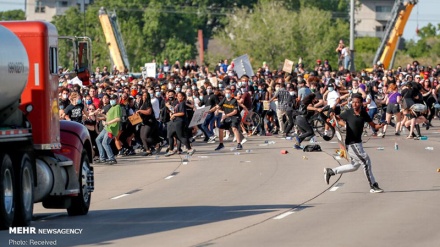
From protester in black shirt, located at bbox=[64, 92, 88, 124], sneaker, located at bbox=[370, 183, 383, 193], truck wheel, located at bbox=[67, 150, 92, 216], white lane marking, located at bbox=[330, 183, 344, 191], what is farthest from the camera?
protester in black shirt, located at bbox=[64, 92, 88, 124]

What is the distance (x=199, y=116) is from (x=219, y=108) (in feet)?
2.36

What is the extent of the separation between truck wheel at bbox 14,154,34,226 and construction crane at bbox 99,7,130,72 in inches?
2007

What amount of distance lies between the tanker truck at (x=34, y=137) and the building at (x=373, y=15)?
467ft

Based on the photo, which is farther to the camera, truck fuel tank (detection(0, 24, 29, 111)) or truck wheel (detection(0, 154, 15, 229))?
truck fuel tank (detection(0, 24, 29, 111))

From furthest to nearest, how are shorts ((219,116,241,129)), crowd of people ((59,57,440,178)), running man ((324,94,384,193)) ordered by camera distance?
1. shorts ((219,116,241,129))
2. crowd of people ((59,57,440,178))
3. running man ((324,94,384,193))

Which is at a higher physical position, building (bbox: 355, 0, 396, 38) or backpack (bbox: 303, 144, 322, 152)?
building (bbox: 355, 0, 396, 38)

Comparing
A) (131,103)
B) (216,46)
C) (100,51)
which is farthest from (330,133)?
(216,46)

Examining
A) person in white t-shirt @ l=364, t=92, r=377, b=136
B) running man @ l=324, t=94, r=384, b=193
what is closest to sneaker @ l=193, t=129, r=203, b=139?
person in white t-shirt @ l=364, t=92, r=377, b=136

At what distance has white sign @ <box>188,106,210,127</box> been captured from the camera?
36.4 metres

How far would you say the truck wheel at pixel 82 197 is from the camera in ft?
63.1

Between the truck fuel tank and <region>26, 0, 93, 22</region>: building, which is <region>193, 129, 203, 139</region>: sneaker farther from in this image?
<region>26, 0, 93, 22</region>: building

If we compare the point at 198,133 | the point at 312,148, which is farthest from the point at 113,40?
the point at 312,148

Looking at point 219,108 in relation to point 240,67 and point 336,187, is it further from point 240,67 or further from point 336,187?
point 240,67

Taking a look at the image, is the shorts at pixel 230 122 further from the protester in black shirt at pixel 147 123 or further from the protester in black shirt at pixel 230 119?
the protester in black shirt at pixel 147 123
